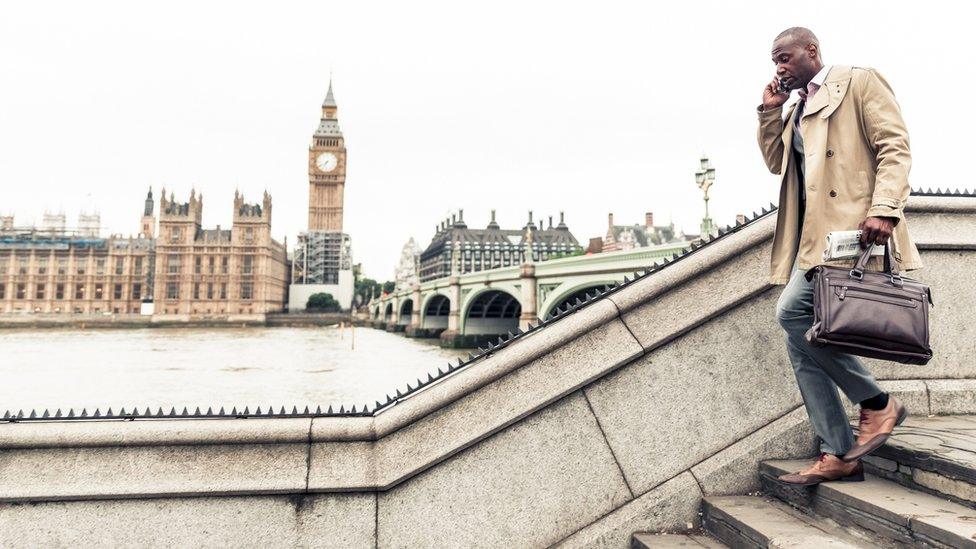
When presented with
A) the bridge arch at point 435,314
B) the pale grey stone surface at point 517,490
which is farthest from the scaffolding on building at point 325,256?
the pale grey stone surface at point 517,490

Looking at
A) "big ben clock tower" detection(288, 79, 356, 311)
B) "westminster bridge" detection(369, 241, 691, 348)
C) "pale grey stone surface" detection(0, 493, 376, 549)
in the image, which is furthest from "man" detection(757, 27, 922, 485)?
"big ben clock tower" detection(288, 79, 356, 311)

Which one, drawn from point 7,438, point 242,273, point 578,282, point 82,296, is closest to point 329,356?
point 578,282

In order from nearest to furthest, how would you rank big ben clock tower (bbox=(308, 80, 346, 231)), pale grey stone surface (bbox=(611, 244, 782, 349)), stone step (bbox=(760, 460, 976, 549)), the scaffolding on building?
stone step (bbox=(760, 460, 976, 549)) → pale grey stone surface (bbox=(611, 244, 782, 349)) → the scaffolding on building → big ben clock tower (bbox=(308, 80, 346, 231))

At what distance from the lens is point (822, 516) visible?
2268 mm

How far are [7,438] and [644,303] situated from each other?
107 inches

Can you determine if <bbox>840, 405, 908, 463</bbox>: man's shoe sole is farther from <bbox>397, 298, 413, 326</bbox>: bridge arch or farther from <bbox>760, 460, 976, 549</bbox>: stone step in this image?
Result: <bbox>397, 298, 413, 326</bbox>: bridge arch

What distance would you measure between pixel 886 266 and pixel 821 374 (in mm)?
504

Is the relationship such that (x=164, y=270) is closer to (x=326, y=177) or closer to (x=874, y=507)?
(x=326, y=177)

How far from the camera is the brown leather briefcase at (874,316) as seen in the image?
6.60 ft

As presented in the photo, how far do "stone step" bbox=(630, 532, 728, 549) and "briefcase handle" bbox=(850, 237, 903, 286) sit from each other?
117cm

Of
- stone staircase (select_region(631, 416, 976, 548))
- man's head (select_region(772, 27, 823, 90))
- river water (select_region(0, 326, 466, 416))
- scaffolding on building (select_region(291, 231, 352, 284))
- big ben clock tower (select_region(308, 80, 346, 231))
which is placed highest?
big ben clock tower (select_region(308, 80, 346, 231))

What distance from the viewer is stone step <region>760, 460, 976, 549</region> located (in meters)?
1.84

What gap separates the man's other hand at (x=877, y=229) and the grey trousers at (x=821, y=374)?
31cm

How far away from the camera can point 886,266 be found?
2184 mm
